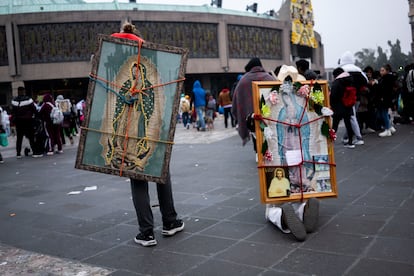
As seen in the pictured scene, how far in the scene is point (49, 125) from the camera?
12250mm

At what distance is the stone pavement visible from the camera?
136 inches

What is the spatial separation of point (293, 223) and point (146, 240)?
4.24ft

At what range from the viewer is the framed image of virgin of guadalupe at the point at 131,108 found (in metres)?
3.98

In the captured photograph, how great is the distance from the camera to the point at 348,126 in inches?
384

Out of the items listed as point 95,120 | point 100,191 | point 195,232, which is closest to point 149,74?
point 95,120

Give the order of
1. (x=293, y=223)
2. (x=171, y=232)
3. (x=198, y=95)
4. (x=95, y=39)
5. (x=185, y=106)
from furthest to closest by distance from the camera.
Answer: (x=95, y=39)
(x=185, y=106)
(x=198, y=95)
(x=171, y=232)
(x=293, y=223)

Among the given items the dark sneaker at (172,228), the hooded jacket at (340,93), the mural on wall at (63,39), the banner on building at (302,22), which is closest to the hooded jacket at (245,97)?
the dark sneaker at (172,228)

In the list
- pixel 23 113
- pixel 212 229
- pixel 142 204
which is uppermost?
pixel 23 113

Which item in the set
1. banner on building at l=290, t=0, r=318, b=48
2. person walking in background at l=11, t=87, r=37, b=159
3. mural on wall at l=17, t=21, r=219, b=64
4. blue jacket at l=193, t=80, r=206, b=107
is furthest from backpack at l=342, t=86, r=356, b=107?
banner on building at l=290, t=0, r=318, b=48

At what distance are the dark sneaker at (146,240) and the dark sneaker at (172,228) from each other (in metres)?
A: 0.22

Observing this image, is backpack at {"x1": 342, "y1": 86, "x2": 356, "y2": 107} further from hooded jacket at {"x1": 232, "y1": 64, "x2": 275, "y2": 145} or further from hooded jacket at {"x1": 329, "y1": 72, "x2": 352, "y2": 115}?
hooded jacket at {"x1": 232, "y1": 64, "x2": 275, "y2": 145}

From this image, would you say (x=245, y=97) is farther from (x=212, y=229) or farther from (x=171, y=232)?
(x=171, y=232)

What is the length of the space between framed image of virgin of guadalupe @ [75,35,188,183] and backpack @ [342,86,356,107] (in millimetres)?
6228

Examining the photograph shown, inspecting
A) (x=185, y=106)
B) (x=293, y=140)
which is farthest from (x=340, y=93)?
(x=185, y=106)
